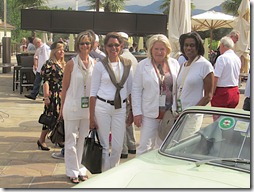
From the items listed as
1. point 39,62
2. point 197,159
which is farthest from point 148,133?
point 39,62

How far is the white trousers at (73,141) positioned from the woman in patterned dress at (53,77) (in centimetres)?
134

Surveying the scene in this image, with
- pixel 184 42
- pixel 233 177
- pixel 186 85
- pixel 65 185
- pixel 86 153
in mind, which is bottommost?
pixel 65 185

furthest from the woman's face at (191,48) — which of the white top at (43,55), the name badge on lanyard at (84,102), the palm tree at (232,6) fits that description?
the palm tree at (232,6)

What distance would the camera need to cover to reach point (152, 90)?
5.04 meters

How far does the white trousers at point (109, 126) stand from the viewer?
5.14 meters

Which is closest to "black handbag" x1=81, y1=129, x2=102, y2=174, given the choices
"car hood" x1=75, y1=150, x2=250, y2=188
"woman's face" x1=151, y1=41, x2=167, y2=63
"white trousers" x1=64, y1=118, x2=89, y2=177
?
"white trousers" x1=64, y1=118, x2=89, y2=177

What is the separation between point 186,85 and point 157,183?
2186 millimetres

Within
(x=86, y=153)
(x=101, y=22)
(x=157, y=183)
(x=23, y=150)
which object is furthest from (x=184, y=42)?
(x=101, y=22)

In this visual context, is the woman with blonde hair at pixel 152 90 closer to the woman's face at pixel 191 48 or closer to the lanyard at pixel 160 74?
the lanyard at pixel 160 74

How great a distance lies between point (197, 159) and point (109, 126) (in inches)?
73.8

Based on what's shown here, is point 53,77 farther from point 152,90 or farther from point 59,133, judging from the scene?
point 152,90

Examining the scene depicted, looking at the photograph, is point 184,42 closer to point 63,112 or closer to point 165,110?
point 165,110

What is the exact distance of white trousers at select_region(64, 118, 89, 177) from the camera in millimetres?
5582

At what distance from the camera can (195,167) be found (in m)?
3.29
